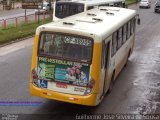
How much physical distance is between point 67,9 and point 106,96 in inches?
524

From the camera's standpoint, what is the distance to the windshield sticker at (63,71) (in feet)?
37.5

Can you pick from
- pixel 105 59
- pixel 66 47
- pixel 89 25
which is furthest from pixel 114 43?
pixel 66 47

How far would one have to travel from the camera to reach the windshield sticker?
11438mm

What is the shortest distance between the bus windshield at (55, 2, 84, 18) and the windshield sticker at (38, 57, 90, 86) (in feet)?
48.7

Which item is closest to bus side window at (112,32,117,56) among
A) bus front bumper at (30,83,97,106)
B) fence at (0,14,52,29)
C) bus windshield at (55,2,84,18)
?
bus front bumper at (30,83,97,106)

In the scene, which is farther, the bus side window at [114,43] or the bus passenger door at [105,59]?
the bus side window at [114,43]

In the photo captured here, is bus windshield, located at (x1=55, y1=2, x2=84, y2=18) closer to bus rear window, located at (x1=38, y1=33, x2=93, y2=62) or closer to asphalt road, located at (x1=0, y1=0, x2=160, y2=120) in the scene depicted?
asphalt road, located at (x1=0, y1=0, x2=160, y2=120)

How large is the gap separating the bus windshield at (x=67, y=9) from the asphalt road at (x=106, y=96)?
4.68 metres

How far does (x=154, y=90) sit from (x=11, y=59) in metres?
7.84

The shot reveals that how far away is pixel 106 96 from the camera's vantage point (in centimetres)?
1409

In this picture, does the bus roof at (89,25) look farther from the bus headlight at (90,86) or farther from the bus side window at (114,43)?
the bus headlight at (90,86)

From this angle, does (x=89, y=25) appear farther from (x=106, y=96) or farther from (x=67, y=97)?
(x=106, y=96)

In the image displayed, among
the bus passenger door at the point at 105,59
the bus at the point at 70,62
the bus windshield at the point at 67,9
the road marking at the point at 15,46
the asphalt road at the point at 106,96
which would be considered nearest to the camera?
the bus at the point at 70,62

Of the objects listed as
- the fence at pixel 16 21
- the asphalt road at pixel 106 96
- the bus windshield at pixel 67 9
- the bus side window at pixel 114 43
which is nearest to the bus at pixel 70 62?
the asphalt road at pixel 106 96
